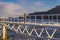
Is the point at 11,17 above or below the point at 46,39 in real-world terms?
above

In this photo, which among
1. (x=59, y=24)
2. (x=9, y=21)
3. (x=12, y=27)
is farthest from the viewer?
(x=12, y=27)

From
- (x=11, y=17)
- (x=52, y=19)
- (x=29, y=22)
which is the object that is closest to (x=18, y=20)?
(x=11, y=17)

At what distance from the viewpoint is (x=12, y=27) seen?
3039 inches

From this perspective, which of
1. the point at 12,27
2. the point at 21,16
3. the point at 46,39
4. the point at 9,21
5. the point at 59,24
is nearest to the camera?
the point at 59,24

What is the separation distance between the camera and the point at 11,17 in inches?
2739

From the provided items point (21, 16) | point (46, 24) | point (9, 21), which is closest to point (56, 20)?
point (46, 24)

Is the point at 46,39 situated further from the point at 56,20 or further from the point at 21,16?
the point at 21,16

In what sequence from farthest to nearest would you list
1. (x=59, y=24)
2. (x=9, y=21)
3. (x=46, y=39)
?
(x=9, y=21), (x=46, y=39), (x=59, y=24)

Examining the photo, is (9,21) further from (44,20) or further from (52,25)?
(52,25)

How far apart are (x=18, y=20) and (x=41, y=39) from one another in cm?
1049

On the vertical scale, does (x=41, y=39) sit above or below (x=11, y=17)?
below

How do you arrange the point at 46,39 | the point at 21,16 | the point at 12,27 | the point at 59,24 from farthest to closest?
the point at 12,27 → the point at 21,16 → the point at 46,39 → the point at 59,24

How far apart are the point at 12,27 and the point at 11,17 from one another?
8.09 meters

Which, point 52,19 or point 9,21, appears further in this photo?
point 9,21
